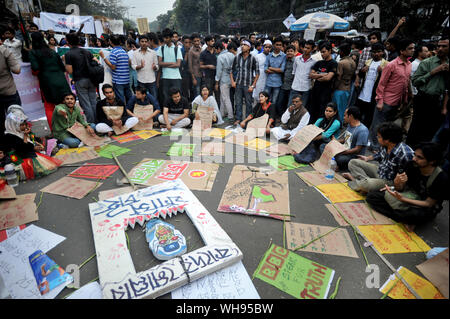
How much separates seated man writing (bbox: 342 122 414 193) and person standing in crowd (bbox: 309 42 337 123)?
204 cm

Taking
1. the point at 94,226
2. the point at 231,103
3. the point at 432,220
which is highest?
the point at 231,103

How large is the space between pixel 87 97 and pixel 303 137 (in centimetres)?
435

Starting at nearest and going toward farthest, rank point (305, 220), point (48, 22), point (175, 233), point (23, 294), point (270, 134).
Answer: point (23, 294)
point (175, 233)
point (305, 220)
point (270, 134)
point (48, 22)

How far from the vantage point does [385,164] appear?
2.97m

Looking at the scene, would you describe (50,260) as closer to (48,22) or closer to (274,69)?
(274,69)

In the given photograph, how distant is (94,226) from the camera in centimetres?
243

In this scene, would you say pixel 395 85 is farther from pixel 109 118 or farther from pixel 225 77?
pixel 109 118

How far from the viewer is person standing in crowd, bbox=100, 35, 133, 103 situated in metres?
5.26

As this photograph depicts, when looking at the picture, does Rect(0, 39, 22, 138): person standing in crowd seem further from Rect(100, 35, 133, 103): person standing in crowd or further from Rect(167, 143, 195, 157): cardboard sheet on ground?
Rect(167, 143, 195, 157): cardboard sheet on ground

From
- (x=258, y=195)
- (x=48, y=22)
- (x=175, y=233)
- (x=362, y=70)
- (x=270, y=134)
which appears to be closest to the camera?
(x=175, y=233)

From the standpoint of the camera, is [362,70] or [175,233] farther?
[362,70]

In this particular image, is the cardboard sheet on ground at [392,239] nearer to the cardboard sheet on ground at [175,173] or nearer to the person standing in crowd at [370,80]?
the cardboard sheet on ground at [175,173]

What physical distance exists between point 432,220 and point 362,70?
3.19m

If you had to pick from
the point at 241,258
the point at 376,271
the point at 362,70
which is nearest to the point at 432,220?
the point at 376,271
